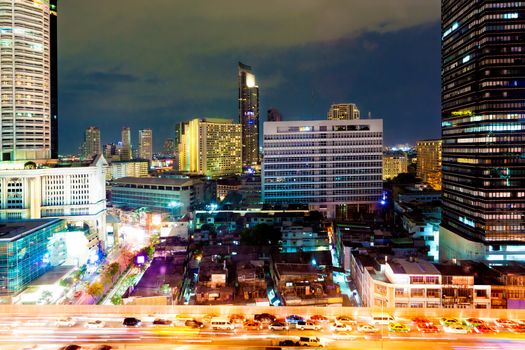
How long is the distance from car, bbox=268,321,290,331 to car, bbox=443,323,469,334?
739cm

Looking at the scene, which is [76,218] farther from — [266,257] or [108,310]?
[108,310]

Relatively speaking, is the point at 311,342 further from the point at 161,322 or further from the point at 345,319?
the point at 161,322

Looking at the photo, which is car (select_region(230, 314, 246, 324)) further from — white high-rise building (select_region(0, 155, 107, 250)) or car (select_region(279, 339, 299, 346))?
white high-rise building (select_region(0, 155, 107, 250))

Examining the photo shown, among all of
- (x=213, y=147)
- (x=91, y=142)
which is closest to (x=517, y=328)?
(x=213, y=147)

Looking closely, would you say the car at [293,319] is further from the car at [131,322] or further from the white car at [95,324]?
the white car at [95,324]

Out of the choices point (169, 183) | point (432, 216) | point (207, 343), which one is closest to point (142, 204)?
point (169, 183)

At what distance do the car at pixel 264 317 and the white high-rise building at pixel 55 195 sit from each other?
94.0ft

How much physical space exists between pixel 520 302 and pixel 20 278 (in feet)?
111

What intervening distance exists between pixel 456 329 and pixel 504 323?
2.79 m

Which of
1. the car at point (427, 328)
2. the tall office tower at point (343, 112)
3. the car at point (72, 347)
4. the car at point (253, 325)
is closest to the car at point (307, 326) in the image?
the car at point (253, 325)

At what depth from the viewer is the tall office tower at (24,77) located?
51.8 m

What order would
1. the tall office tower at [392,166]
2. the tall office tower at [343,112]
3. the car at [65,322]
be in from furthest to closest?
the tall office tower at [343,112] < the tall office tower at [392,166] < the car at [65,322]

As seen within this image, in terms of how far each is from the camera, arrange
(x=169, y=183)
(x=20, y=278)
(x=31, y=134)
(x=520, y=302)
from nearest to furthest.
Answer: (x=520, y=302)
(x=20, y=278)
(x=31, y=134)
(x=169, y=183)

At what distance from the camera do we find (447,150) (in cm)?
4362
